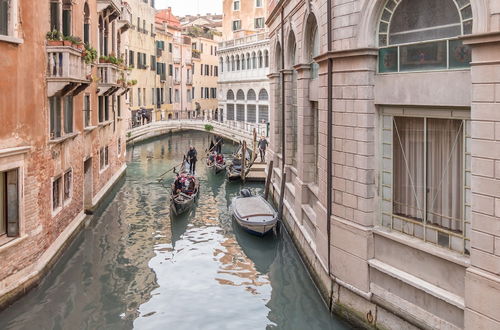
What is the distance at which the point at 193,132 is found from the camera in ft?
160

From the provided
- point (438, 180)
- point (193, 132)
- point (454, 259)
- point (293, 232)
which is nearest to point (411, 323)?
point (454, 259)

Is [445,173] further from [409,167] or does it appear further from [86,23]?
[86,23]

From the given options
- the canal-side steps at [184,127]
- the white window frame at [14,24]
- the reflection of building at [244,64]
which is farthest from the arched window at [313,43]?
the reflection of building at [244,64]

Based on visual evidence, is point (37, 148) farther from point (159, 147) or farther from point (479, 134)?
point (159, 147)

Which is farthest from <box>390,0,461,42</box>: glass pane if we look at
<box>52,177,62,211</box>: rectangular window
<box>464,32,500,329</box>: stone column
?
<box>52,177,62,211</box>: rectangular window

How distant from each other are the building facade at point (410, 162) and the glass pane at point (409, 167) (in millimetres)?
15

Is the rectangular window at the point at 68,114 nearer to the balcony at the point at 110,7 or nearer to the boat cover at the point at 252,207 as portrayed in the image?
the balcony at the point at 110,7

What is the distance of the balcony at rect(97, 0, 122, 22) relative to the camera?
16.7m

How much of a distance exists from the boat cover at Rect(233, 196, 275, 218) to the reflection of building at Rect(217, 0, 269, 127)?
22.8 metres

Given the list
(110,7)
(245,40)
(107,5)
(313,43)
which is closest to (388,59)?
(313,43)

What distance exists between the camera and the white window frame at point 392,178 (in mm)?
6461

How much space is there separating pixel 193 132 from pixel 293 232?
36062mm

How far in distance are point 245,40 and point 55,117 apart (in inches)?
1274

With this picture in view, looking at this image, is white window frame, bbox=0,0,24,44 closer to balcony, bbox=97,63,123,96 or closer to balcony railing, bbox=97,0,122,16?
balcony railing, bbox=97,0,122,16
